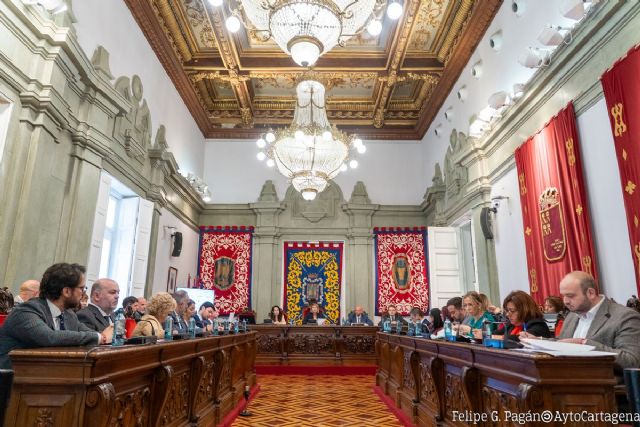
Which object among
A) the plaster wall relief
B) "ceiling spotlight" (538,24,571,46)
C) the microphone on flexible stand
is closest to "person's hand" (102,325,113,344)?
the plaster wall relief

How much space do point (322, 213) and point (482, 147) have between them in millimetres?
4780

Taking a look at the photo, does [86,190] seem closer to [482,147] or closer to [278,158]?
[278,158]

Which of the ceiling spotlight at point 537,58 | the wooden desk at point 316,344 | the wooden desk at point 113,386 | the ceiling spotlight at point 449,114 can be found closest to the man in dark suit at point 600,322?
the wooden desk at point 113,386

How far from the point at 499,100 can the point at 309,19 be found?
339cm

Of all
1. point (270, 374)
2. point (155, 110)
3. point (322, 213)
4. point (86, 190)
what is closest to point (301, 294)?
point (322, 213)

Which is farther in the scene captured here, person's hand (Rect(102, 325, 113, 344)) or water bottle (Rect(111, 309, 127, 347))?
person's hand (Rect(102, 325, 113, 344))

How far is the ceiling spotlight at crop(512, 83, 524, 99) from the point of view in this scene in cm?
567

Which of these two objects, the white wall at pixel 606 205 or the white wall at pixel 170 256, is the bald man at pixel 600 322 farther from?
the white wall at pixel 170 256

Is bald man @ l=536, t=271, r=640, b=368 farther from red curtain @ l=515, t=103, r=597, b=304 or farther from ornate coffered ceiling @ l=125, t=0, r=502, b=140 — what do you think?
ornate coffered ceiling @ l=125, t=0, r=502, b=140

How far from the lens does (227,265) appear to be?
10695mm

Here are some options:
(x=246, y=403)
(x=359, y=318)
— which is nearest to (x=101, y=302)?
(x=246, y=403)

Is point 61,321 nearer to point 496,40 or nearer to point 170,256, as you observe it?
point 170,256

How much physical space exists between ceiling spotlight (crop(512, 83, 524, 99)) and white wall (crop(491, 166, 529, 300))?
41.8 inches

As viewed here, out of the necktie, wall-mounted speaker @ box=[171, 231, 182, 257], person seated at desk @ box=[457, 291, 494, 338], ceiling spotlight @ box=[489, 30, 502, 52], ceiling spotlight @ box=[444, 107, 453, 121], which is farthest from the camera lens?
ceiling spotlight @ box=[444, 107, 453, 121]
